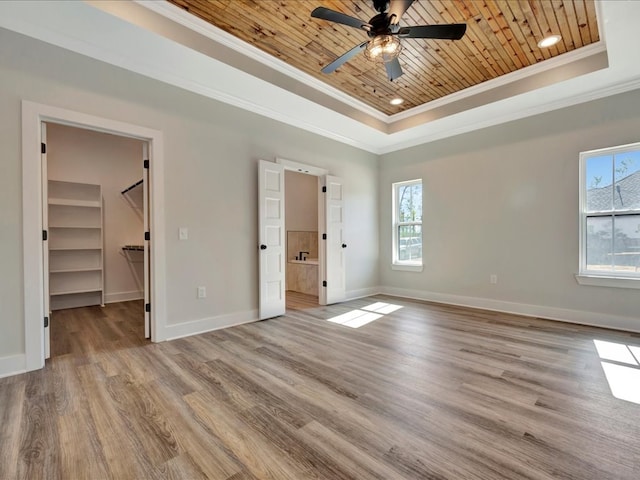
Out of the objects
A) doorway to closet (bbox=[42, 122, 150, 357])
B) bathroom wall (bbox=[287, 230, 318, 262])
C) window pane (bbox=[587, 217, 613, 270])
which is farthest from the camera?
bathroom wall (bbox=[287, 230, 318, 262])

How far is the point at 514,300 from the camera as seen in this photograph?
4.22 meters

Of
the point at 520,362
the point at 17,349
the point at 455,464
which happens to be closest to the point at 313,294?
the point at 520,362

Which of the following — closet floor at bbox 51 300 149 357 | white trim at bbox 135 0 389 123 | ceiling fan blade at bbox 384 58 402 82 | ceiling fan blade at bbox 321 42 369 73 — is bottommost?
closet floor at bbox 51 300 149 357

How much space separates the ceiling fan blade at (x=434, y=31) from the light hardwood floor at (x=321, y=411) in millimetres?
2667

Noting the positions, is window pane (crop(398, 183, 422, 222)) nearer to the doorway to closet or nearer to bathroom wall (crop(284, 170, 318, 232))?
bathroom wall (crop(284, 170, 318, 232))

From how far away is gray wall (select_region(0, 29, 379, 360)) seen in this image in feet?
7.94

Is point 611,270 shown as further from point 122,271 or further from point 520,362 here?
point 122,271

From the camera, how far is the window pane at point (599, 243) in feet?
11.7

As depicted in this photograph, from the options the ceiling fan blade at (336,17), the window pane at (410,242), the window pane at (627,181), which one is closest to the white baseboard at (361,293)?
the window pane at (410,242)

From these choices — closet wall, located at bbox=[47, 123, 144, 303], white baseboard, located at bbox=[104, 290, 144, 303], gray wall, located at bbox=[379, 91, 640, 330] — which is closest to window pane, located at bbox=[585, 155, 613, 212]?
gray wall, located at bbox=[379, 91, 640, 330]

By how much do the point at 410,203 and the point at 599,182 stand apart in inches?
102

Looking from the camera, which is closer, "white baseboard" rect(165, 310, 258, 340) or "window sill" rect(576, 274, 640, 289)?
"white baseboard" rect(165, 310, 258, 340)

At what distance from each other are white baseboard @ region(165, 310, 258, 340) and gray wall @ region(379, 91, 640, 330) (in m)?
3.02

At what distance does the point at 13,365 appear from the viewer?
2.38 metres
